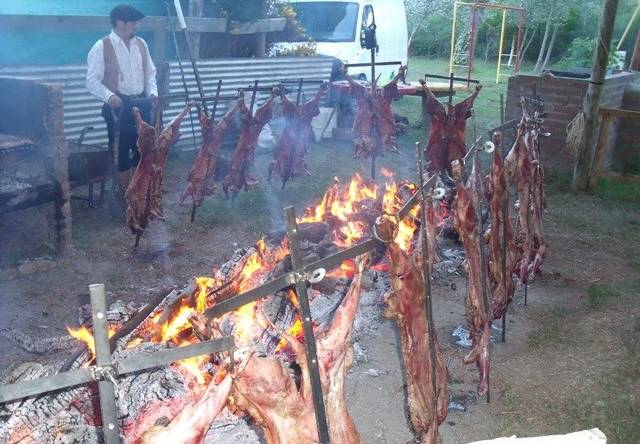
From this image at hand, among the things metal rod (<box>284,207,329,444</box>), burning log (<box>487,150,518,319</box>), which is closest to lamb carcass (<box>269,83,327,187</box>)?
burning log (<box>487,150,518,319</box>)

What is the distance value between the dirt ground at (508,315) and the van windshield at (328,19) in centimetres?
831

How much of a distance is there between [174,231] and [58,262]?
1.59 metres

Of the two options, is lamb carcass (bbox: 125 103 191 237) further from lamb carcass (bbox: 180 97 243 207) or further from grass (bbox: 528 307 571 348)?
grass (bbox: 528 307 571 348)

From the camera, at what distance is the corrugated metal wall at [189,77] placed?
9.99 m

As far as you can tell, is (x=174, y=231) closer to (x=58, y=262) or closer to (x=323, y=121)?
(x=58, y=262)

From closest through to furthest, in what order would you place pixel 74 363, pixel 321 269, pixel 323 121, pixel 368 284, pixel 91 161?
pixel 321 269 → pixel 74 363 → pixel 368 284 → pixel 91 161 → pixel 323 121

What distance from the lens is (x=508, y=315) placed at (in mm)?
5980

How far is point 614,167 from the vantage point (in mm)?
11312

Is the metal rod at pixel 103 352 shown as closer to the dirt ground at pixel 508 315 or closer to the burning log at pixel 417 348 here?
the burning log at pixel 417 348


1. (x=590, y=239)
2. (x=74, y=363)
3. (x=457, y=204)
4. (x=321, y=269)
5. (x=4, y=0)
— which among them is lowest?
(x=590, y=239)

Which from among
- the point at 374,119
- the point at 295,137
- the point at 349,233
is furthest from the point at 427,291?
the point at 374,119

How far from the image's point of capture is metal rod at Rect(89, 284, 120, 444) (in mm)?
1856

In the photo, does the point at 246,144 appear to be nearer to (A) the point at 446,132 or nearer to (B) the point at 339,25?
(A) the point at 446,132

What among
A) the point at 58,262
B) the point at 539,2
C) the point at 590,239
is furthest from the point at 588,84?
the point at 539,2
